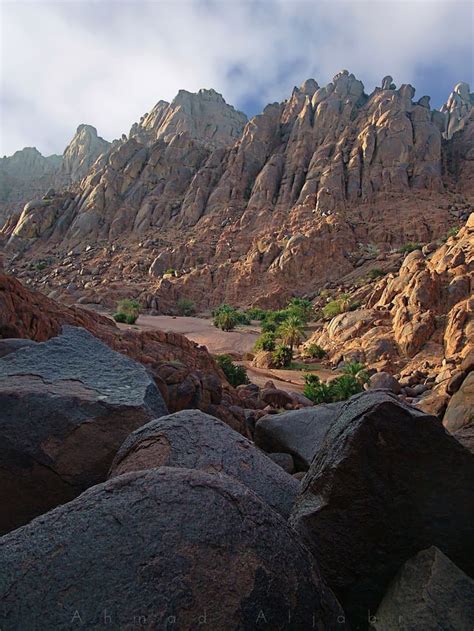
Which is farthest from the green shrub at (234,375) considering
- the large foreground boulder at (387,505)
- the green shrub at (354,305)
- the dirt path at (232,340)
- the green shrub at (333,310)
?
the green shrub at (333,310)

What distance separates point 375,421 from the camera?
9.39ft

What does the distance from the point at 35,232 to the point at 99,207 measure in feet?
33.7

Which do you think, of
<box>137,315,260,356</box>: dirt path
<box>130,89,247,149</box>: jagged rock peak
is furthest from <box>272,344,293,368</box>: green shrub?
<box>130,89,247,149</box>: jagged rock peak

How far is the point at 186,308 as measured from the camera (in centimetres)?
4512

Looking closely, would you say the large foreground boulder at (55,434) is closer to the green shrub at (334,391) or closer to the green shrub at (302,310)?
the green shrub at (334,391)

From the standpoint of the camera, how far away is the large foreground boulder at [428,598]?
2381mm

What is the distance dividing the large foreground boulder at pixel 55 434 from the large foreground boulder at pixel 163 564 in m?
1.79

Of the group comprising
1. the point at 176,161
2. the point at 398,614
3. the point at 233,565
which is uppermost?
the point at 176,161

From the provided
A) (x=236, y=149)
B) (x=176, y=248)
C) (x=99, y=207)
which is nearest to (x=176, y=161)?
(x=236, y=149)

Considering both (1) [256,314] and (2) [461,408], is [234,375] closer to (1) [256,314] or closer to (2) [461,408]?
(2) [461,408]

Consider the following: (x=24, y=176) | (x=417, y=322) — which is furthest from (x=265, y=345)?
(x=24, y=176)

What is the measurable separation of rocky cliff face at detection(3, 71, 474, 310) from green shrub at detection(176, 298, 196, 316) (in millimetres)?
1101

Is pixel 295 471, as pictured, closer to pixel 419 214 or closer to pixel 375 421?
pixel 375 421

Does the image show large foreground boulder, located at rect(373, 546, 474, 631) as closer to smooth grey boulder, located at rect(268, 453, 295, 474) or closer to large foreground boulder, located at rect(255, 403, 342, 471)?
smooth grey boulder, located at rect(268, 453, 295, 474)
